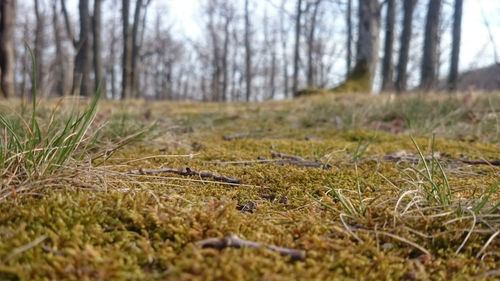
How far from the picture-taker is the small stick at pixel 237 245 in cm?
84

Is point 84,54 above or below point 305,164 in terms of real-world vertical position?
above

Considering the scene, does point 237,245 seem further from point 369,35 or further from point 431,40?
point 431,40

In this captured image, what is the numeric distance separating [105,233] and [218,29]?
32461 mm

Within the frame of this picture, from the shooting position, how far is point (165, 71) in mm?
40500

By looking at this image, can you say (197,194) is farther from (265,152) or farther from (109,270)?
(265,152)

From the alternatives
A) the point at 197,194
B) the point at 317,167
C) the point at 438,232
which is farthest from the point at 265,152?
the point at 438,232

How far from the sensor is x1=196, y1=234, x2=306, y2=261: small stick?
0.84 meters

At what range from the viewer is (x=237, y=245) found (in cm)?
86

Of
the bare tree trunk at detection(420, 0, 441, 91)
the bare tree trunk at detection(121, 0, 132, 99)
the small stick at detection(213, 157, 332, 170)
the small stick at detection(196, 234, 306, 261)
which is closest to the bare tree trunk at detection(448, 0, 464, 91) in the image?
the bare tree trunk at detection(420, 0, 441, 91)

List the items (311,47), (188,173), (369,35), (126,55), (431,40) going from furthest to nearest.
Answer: (311,47)
(126,55)
(431,40)
(369,35)
(188,173)

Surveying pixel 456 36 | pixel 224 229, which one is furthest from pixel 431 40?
pixel 224 229

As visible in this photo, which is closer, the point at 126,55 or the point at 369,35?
the point at 369,35

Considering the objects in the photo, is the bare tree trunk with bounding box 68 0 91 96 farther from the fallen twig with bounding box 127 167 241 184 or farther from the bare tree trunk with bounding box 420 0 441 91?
the bare tree trunk with bounding box 420 0 441 91

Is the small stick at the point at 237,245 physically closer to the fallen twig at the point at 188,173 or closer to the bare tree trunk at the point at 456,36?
the fallen twig at the point at 188,173
